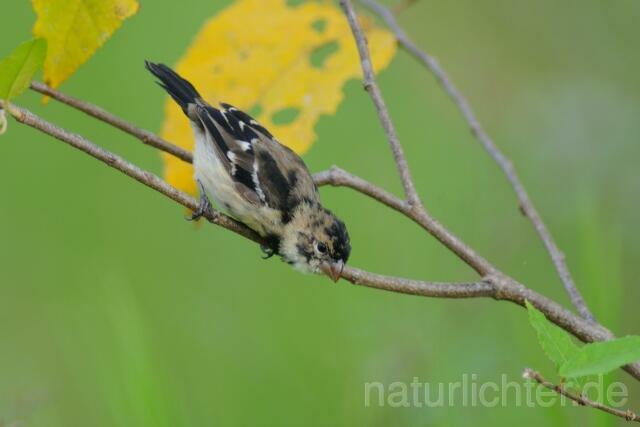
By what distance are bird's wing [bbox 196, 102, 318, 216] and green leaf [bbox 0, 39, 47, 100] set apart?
127 centimetres

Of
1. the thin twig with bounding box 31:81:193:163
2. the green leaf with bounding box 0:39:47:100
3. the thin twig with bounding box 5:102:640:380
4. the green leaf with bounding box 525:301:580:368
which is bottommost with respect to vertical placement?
the green leaf with bounding box 525:301:580:368

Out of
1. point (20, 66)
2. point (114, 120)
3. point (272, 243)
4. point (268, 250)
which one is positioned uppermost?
point (268, 250)

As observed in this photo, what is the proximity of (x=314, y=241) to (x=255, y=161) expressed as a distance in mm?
493

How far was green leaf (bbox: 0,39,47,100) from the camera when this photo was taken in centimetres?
222

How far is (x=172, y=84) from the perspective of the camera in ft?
11.8

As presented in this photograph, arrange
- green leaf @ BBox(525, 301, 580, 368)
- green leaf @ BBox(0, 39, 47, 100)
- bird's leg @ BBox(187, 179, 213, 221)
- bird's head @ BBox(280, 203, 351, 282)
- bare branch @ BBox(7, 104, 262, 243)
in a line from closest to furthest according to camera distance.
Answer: green leaf @ BBox(525, 301, 580, 368) → green leaf @ BBox(0, 39, 47, 100) → bare branch @ BBox(7, 104, 262, 243) → bird's leg @ BBox(187, 179, 213, 221) → bird's head @ BBox(280, 203, 351, 282)

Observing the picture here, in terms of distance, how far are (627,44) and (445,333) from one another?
328 cm

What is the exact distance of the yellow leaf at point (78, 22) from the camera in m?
2.62

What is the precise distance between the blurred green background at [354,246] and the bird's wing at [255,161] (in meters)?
0.61

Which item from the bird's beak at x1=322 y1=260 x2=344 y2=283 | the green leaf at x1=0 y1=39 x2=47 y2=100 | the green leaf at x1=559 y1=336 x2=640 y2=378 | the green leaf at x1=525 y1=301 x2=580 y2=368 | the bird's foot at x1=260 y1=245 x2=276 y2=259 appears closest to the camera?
the green leaf at x1=559 y1=336 x2=640 y2=378

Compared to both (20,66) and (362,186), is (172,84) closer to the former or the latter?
(362,186)

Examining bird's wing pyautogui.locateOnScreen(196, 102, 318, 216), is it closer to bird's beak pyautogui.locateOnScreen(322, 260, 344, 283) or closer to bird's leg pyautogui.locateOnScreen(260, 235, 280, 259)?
bird's leg pyautogui.locateOnScreen(260, 235, 280, 259)

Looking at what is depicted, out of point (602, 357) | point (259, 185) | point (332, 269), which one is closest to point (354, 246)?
point (259, 185)

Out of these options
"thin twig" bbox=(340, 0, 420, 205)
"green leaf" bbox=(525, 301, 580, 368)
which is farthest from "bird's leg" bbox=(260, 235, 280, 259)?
"green leaf" bbox=(525, 301, 580, 368)
